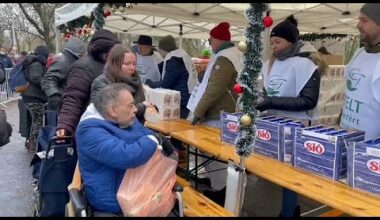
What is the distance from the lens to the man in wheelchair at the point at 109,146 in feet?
7.54

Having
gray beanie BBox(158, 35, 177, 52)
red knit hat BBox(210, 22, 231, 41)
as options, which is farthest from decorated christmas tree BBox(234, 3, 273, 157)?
gray beanie BBox(158, 35, 177, 52)

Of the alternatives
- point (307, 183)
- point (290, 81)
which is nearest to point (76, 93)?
point (290, 81)

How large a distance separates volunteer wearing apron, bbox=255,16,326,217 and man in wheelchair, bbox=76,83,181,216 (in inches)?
44.2

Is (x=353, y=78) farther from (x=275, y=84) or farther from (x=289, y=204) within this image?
(x=289, y=204)

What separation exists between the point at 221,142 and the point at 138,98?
78cm

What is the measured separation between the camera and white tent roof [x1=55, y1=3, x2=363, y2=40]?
518cm

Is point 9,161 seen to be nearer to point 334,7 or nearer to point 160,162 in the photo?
point 160,162

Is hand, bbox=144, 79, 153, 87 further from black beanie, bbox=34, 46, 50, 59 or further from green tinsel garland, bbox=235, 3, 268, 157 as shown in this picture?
green tinsel garland, bbox=235, 3, 268, 157

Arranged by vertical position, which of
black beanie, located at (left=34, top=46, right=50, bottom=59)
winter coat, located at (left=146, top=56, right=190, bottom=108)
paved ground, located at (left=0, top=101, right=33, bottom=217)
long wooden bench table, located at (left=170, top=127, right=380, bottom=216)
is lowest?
paved ground, located at (left=0, top=101, right=33, bottom=217)

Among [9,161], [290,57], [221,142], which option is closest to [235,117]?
[221,142]

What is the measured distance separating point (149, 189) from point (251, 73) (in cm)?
100

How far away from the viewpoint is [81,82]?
3324mm

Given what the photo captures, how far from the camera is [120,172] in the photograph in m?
2.40

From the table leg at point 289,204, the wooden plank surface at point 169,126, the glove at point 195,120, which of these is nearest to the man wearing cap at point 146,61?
the wooden plank surface at point 169,126
